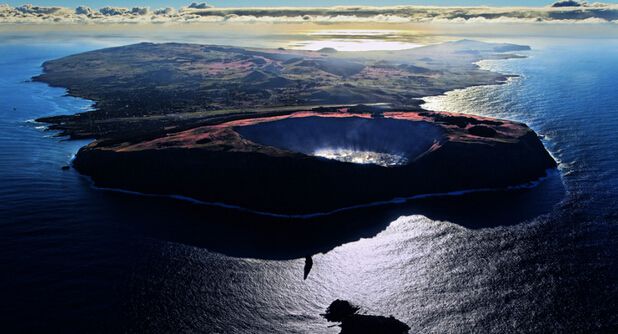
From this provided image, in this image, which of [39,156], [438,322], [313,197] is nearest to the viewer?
[438,322]

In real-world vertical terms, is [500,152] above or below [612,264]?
above

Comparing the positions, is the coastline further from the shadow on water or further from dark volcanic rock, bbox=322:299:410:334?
dark volcanic rock, bbox=322:299:410:334

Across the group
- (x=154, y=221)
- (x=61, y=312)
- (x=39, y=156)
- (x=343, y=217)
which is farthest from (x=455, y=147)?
(x=39, y=156)

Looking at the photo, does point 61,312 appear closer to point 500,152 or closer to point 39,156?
point 39,156

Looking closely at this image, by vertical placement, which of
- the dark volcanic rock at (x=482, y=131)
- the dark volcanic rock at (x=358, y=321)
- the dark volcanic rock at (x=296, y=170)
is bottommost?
the dark volcanic rock at (x=358, y=321)

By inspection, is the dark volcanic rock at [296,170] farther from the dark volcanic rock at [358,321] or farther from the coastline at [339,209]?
the dark volcanic rock at [358,321]

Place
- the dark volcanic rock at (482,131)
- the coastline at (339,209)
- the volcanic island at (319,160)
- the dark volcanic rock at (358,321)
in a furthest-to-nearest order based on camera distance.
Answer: the dark volcanic rock at (482,131), the volcanic island at (319,160), the coastline at (339,209), the dark volcanic rock at (358,321)

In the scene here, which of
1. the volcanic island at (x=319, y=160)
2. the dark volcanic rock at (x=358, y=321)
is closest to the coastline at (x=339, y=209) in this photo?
the volcanic island at (x=319, y=160)
